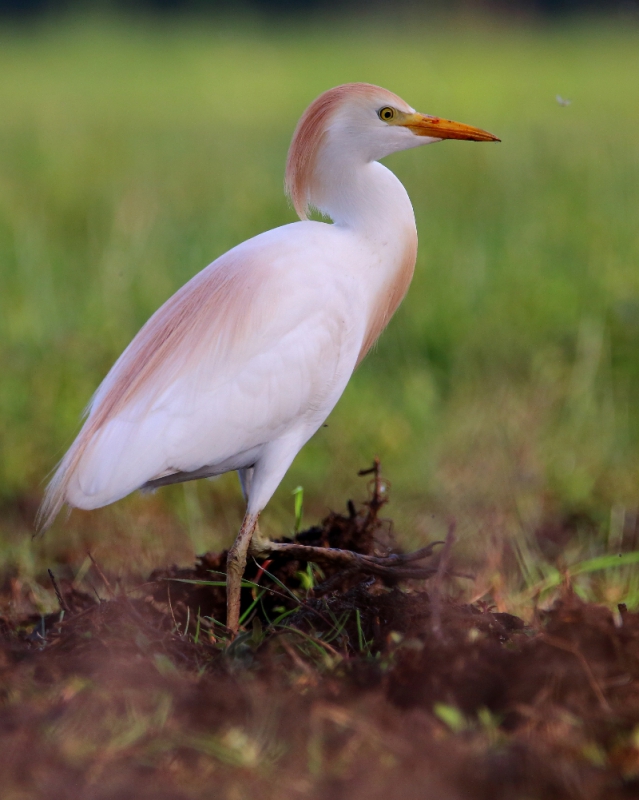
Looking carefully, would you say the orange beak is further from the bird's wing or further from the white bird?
the bird's wing

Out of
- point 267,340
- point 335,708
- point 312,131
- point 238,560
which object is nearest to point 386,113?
point 312,131

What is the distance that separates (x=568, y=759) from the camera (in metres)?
1.75

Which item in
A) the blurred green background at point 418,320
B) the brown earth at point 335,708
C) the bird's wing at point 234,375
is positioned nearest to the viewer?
the brown earth at point 335,708

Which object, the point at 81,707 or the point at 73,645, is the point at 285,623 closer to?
the point at 73,645

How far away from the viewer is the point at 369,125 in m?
2.71

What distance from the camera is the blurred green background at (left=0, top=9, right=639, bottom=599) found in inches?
167

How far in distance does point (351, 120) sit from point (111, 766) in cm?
165

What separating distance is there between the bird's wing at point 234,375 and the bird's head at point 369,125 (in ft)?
0.84

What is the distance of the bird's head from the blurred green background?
3.43ft

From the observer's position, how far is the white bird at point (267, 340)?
2.58 meters

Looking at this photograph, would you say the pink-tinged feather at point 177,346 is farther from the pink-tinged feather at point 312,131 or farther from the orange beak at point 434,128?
the orange beak at point 434,128

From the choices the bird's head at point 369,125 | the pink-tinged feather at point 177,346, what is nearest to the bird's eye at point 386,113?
the bird's head at point 369,125

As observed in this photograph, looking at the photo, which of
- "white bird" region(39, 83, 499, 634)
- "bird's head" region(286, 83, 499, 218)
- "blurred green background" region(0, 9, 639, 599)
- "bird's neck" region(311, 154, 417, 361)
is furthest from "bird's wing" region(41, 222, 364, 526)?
"blurred green background" region(0, 9, 639, 599)

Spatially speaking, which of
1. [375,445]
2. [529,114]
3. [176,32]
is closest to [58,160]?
[529,114]
